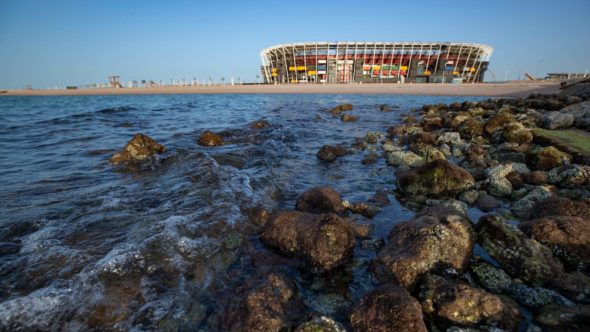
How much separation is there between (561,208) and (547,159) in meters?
2.88

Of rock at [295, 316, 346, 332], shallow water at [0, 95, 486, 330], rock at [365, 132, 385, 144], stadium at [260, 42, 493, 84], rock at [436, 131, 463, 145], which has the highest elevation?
stadium at [260, 42, 493, 84]

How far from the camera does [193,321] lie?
8.41 ft

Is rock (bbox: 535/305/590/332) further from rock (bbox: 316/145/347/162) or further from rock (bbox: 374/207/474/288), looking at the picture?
rock (bbox: 316/145/347/162)

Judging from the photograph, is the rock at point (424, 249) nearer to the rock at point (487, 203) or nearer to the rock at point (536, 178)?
the rock at point (487, 203)

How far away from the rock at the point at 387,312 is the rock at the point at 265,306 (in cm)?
57

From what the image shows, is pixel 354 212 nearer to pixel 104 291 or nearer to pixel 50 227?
pixel 104 291

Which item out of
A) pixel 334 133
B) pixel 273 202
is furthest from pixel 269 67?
pixel 273 202


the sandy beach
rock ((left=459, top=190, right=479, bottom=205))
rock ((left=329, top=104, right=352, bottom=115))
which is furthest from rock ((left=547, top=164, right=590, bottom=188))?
the sandy beach

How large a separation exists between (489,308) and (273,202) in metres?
3.60

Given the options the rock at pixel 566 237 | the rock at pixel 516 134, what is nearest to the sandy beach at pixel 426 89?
the rock at pixel 516 134

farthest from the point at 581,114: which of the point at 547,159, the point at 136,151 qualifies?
the point at 136,151

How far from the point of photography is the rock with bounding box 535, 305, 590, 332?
207cm

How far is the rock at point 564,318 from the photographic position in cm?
207

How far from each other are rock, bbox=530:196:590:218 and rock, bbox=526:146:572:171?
2532 millimetres
